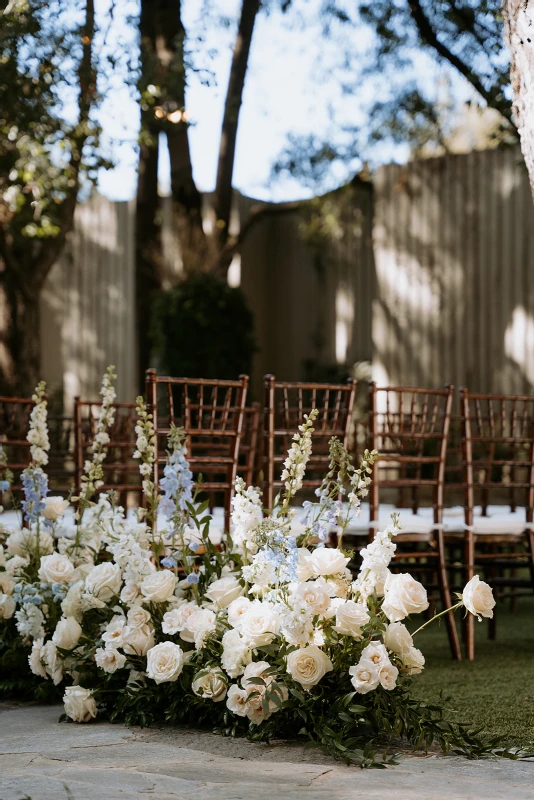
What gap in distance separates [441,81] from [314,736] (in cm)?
859

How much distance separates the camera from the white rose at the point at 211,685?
2746 millimetres

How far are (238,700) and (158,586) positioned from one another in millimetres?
415

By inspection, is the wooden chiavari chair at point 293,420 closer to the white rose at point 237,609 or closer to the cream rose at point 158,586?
the cream rose at point 158,586

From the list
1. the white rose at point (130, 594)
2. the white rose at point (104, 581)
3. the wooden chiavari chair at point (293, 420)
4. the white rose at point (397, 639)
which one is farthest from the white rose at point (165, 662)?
the wooden chiavari chair at point (293, 420)

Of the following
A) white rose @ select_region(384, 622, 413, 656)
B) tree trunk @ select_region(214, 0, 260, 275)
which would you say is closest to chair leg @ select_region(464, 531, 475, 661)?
white rose @ select_region(384, 622, 413, 656)

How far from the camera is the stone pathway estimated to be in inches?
84.8

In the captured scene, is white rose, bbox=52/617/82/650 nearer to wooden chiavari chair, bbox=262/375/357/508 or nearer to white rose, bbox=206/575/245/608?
white rose, bbox=206/575/245/608

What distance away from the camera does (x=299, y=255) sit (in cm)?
1157

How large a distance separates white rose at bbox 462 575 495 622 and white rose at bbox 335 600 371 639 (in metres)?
0.25

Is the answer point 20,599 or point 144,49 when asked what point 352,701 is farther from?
point 144,49

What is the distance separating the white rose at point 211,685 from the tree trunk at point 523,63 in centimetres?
172

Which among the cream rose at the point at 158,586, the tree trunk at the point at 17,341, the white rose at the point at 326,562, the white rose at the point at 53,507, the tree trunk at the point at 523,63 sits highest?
the tree trunk at the point at 523,63

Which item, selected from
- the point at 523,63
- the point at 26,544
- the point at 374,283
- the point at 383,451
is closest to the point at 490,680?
the point at 383,451

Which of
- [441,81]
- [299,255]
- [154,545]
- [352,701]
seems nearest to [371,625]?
[352,701]
